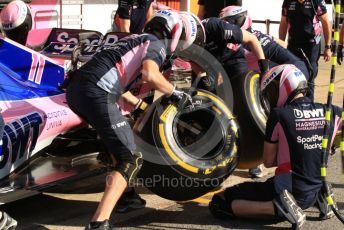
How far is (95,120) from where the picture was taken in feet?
15.7

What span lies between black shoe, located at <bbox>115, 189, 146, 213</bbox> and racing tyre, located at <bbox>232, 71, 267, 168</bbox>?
104 cm

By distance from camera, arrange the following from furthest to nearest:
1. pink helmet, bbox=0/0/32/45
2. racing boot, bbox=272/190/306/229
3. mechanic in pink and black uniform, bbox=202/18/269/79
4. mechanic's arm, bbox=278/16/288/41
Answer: mechanic's arm, bbox=278/16/288/41 → mechanic in pink and black uniform, bbox=202/18/269/79 → pink helmet, bbox=0/0/32/45 → racing boot, bbox=272/190/306/229

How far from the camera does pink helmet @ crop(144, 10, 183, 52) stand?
16.3ft

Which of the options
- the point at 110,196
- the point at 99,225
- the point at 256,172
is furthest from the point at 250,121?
the point at 99,225

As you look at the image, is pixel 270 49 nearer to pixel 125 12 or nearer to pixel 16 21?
pixel 16 21

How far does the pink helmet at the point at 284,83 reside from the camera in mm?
5129

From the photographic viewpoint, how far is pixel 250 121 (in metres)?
5.96

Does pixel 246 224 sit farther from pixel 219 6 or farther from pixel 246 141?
pixel 219 6

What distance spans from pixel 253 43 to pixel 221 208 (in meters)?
1.86

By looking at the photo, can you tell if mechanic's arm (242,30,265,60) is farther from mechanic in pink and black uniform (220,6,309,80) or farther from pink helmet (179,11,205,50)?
pink helmet (179,11,205,50)

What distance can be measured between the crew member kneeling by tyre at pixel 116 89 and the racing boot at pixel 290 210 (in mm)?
1113

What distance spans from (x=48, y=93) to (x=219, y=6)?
11.1ft

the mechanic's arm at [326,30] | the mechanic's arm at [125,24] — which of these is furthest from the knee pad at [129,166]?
the mechanic's arm at [125,24]
